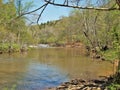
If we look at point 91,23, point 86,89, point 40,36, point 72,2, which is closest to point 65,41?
point 40,36

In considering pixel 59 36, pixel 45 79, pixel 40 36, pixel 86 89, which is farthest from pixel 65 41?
pixel 86 89

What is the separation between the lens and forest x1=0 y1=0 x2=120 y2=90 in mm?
13195

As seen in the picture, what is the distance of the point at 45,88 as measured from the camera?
1719 centimetres

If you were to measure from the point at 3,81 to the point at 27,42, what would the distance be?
133ft

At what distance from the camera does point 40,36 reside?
104 m

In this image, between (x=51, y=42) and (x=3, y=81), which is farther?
(x=51, y=42)

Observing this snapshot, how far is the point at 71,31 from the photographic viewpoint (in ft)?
293

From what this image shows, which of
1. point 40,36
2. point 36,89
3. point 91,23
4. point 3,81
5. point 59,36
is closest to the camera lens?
point 36,89

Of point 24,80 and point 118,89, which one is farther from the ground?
point 118,89

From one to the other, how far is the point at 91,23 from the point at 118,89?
21795 mm

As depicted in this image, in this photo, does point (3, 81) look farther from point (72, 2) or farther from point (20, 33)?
point (20, 33)

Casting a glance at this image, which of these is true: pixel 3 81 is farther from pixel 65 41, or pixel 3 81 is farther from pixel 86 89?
pixel 65 41

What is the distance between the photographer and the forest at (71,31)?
1320 cm

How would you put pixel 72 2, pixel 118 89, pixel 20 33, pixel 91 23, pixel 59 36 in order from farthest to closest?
pixel 59 36
pixel 20 33
pixel 91 23
pixel 118 89
pixel 72 2
